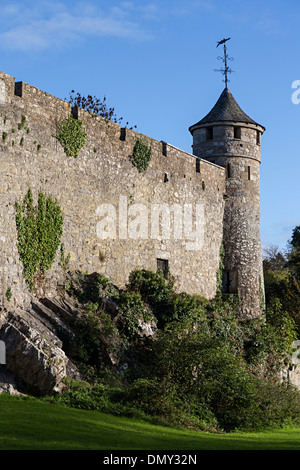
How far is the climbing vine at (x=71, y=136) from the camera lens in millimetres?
20156

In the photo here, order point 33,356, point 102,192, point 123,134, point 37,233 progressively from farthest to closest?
point 123,134
point 102,192
point 37,233
point 33,356

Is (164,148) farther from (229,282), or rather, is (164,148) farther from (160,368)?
(160,368)

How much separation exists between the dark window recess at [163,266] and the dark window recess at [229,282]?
4040 millimetres

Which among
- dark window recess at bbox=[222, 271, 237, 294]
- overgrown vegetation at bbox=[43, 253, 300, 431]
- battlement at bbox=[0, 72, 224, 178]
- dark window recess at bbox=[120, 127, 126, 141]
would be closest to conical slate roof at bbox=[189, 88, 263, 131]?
battlement at bbox=[0, 72, 224, 178]

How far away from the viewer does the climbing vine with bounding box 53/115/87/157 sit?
20156 mm

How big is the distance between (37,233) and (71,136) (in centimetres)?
352

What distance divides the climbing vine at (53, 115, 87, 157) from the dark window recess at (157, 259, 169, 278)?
5.57 meters

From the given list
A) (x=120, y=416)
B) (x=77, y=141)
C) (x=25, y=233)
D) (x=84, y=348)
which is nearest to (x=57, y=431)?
(x=120, y=416)

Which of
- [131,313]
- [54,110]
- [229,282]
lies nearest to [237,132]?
[229,282]

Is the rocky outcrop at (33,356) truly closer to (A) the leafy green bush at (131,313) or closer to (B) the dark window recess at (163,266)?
(A) the leafy green bush at (131,313)

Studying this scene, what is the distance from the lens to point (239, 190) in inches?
1119

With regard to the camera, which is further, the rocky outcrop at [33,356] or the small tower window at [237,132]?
the small tower window at [237,132]

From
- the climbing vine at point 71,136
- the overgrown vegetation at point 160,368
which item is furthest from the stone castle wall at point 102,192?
the overgrown vegetation at point 160,368

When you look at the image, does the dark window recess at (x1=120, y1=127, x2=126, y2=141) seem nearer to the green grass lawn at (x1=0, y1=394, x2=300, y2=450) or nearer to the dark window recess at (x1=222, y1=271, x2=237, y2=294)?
the dark window recess at (x1=222, y1=271, x2=237, y2=294)
